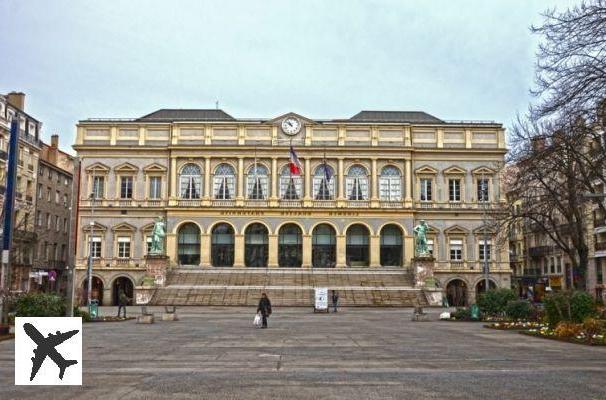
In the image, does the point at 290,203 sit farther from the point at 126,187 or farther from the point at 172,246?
the point at 126,187

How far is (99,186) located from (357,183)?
2710cm

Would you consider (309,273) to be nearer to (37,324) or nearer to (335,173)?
(335,173)

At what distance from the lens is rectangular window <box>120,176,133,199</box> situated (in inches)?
2717

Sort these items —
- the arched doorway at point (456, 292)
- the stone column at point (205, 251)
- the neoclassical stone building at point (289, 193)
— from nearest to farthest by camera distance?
the stone column at point (205, 251) → the neoclassical stone building at point (289, 193) → the arched doorway at point (456, 292)

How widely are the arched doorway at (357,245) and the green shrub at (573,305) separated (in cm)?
4008

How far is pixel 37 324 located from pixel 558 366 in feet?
45.4

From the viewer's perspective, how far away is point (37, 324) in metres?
6.05

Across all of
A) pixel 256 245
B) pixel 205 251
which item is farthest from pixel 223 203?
pixel 256 245

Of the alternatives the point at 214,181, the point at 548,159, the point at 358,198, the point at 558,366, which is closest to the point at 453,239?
the point at 358,198

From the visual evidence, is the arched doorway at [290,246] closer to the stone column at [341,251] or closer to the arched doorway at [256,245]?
the arched doorway at [256,245]

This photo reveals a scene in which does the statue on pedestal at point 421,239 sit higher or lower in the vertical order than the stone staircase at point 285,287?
higher

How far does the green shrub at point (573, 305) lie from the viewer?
27.4 meters

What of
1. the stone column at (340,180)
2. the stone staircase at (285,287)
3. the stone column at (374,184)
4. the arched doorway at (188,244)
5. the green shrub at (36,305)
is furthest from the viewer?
the stone column at (340,180)

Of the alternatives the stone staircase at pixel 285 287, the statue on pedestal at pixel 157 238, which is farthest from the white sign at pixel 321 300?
the statue on pedestal at pixel 157 238
